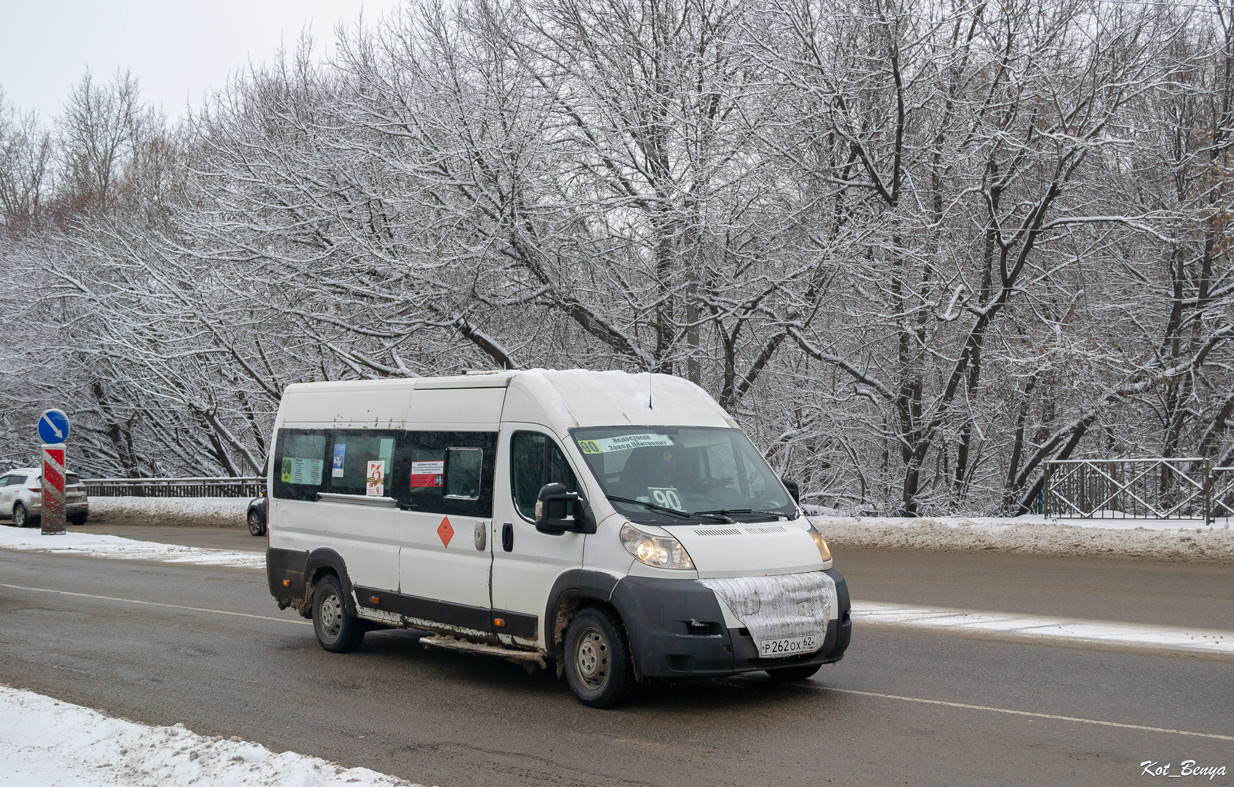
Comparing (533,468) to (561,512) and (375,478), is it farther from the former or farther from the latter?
(375,478)

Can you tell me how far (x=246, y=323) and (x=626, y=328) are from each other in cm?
874

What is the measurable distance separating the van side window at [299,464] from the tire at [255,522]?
60.0ft

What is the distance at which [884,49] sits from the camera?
2203cm

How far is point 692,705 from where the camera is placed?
791cm

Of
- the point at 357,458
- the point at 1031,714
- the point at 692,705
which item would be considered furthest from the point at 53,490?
the point at 1031,714

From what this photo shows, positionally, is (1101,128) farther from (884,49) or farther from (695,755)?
(695,755)

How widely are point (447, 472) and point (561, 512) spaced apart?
171 cm

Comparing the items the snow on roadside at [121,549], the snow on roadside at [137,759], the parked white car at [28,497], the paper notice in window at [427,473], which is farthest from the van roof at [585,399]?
the parked white car at [28,497]

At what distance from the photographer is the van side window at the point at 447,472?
29.0 ft

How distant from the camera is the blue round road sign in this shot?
88.6ft

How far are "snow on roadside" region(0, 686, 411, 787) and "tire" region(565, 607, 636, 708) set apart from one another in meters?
2.01

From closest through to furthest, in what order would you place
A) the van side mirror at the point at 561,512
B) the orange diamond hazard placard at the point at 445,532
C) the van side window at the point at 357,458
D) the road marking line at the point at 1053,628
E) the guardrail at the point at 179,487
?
1. the van side mirror at the point at 561,512
2. the orange diamond hazard placard at the point at 445,532
3. the van side window at the point at 357,458
4. the road marking line at the point at 1053,628
5. the guardrail at the point at 179,487

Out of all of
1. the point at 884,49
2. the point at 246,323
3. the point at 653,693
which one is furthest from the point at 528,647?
the point at 246,323

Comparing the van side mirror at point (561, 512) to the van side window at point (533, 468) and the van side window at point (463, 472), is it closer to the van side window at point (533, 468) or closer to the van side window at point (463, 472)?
the van side window at point (533, 468)
